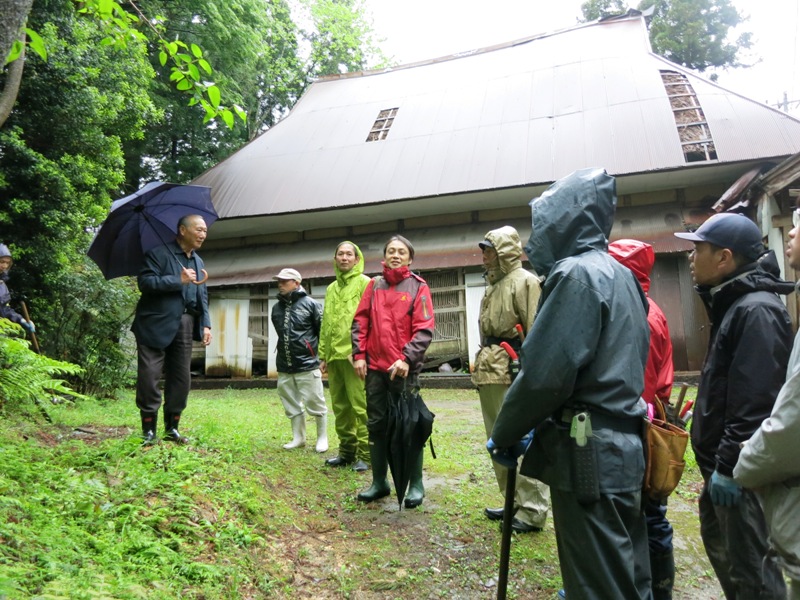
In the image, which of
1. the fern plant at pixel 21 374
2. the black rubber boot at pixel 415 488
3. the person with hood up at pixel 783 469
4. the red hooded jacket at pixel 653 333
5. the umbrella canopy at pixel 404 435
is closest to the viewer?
the person with hood up at pixel 783 469

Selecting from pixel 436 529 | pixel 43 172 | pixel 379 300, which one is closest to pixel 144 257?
pixel 379 300

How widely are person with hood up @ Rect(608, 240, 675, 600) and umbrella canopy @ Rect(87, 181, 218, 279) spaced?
357 centimetres

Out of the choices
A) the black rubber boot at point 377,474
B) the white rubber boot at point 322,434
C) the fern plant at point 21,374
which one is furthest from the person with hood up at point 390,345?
the fern plant at point 21,374

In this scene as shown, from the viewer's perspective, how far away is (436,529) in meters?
3.67

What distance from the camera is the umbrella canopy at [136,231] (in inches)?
171

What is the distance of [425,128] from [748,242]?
12646 millimetres

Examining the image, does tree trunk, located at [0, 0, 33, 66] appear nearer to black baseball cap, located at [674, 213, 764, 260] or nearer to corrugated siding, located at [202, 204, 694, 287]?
black baseball cap, located at [674, 213, 764, 260]

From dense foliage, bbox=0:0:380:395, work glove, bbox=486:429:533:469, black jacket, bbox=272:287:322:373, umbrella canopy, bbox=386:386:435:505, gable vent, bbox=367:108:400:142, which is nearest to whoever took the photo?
work glove, bbox=486:429:533:469

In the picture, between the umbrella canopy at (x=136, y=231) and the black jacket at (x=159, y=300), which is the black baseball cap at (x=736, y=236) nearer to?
the black jacket at (x=159, y=300)

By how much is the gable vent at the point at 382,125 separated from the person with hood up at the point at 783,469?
13.8m

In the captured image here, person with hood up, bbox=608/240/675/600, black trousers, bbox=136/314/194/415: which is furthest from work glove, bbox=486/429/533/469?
black trousers, bbox=136/314/194/415

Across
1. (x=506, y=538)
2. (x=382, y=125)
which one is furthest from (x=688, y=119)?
(x=506, y=538)

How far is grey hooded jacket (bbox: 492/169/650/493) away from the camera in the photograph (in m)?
1.96

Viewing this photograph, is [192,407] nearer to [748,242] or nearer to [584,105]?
[748,242]
